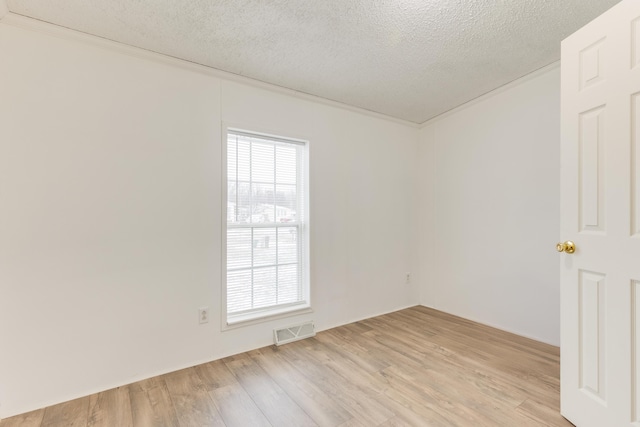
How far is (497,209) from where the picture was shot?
305cm

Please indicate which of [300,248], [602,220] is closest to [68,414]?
[300,248]

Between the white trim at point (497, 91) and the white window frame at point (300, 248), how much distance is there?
5.94ft

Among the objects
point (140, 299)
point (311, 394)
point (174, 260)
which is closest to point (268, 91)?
point (174, 260)

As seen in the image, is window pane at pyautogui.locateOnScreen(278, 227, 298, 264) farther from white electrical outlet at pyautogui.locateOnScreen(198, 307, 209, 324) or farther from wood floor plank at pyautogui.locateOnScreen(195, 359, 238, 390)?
wood floor plank at pyautogui.locateOnScreen(195, 359, 238, 390)

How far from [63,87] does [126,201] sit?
80cm

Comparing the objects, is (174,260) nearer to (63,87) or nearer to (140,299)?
(140,299)

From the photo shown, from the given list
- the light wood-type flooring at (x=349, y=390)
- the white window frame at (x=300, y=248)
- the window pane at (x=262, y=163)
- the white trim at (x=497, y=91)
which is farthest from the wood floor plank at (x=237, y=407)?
the white trim at (x=497, y=91)

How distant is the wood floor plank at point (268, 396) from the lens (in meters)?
1.67

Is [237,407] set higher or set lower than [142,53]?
lower

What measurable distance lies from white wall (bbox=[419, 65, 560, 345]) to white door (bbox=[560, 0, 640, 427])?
3.86 feet

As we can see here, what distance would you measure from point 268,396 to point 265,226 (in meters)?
1.35

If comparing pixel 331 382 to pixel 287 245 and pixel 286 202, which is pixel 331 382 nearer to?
pixel 287 245

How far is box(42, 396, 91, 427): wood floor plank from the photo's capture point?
165 centimetres

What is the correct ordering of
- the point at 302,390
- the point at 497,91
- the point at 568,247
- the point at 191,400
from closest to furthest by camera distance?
the point at 568,247, the point at 191,400, the point at 302,390, the point at 497,91
